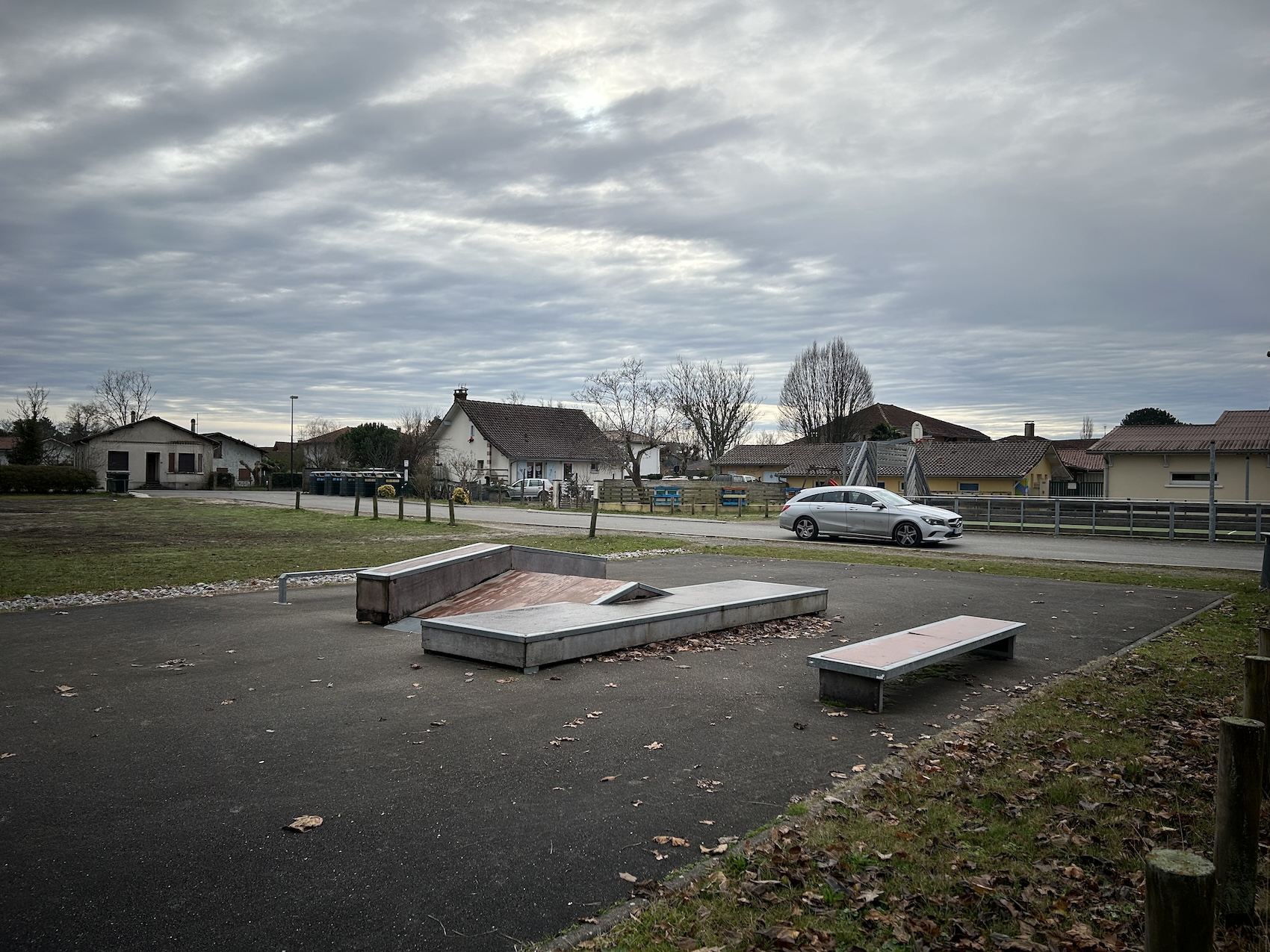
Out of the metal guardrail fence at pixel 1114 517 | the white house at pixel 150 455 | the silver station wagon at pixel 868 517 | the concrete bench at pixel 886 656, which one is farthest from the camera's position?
the white house at pixel 150 455

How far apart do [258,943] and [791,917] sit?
2010mm

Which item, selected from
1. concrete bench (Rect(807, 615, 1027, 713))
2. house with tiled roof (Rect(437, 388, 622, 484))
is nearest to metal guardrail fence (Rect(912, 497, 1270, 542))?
concrete bench (Rect(807, 615, 1027, 713))

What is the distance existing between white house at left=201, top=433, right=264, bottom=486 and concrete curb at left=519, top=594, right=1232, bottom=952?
77.3 m

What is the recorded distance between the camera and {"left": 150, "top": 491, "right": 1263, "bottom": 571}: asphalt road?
19.5 meters

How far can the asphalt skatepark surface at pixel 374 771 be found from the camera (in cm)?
349

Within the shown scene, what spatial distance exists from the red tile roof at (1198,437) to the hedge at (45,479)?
58294 millimetres

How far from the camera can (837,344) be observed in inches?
3100

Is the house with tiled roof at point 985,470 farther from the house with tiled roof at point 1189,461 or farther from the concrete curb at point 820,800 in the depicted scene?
the concrete curb at point 820,800

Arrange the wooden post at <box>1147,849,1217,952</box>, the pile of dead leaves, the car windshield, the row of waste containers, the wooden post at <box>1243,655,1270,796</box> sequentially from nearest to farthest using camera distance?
the wooden post at <box>1147,849,1217,952</box>
the wooden post at <box>1243,655,1270,796</box>
the pile of dead leaves
the car windshield
the row of waste containers

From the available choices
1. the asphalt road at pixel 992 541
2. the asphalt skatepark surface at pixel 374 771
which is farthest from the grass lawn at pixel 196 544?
the asphalt skatepark surface at pixel 374 771

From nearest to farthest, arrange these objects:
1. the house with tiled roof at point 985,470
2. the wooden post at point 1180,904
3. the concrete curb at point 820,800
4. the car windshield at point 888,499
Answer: the wooden post at point 1180,904, the concrete curb at point 820,800, the car windshield at point 888,499, the house with tiled roof at point 985,470

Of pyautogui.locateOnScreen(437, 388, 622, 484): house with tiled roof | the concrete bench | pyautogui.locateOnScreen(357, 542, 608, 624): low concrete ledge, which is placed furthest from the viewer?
pyautogui.locateOnScreen(437, 388, 622, 484): house with tiled roof

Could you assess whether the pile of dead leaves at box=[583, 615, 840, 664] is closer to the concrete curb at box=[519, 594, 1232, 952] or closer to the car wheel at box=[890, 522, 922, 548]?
the concrete curb at box=[519, 594, 1232, 952]

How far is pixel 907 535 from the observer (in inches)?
894
